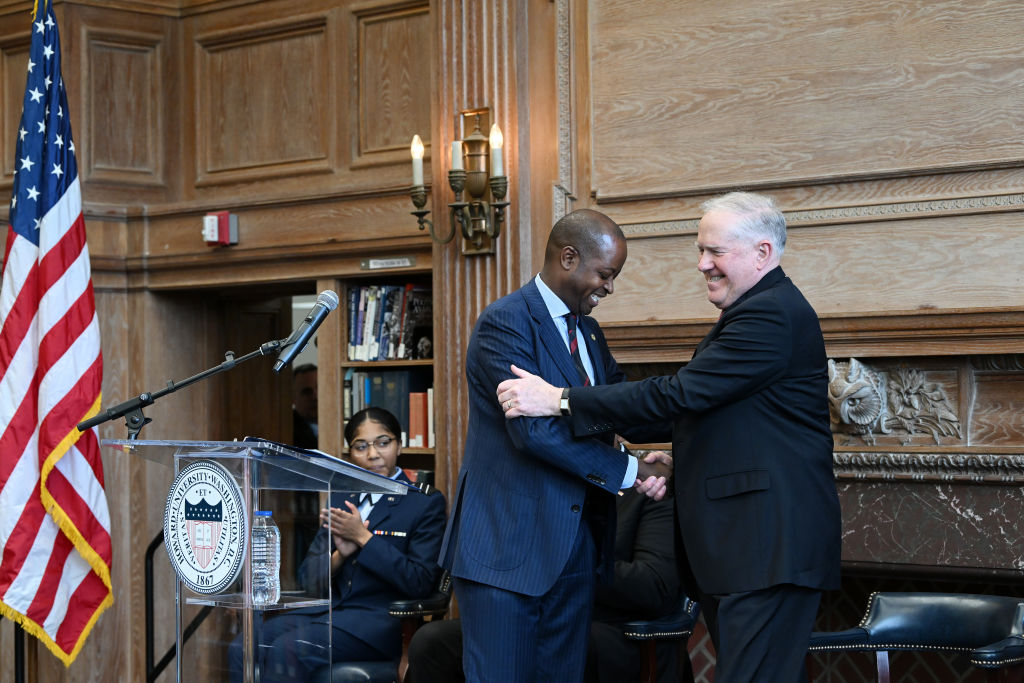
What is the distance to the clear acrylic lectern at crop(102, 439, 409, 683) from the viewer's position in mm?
2959

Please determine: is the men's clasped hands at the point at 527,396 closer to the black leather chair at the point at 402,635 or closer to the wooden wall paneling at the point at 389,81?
the black leather chair at the point at 402,635

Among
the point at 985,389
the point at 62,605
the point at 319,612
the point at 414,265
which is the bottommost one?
the point at 62,605

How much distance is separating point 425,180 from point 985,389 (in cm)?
257

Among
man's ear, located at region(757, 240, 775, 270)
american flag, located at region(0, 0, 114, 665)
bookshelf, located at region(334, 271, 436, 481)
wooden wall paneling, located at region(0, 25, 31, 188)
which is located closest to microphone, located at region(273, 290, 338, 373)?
man's ear, located at region(757, 240, 775, 270)

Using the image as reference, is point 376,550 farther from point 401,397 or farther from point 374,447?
point 401,397

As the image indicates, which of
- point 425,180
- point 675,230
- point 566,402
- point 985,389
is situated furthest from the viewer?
point 425,180

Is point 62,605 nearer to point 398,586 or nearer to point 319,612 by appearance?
point 398,586

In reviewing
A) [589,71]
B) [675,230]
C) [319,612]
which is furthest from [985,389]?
[319,612]

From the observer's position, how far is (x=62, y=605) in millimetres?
4742

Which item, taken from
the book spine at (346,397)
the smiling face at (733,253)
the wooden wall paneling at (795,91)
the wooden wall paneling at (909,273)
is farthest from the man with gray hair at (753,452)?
the book spine at (346,397)

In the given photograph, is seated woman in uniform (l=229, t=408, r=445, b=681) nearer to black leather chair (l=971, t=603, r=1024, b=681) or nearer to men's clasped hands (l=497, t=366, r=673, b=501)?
men's clasped hands (l=497, t=366, r=673, b=501)

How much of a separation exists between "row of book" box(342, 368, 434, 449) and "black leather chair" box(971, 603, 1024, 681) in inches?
113

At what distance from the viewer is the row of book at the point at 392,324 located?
5559mm

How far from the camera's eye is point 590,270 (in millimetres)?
3221
